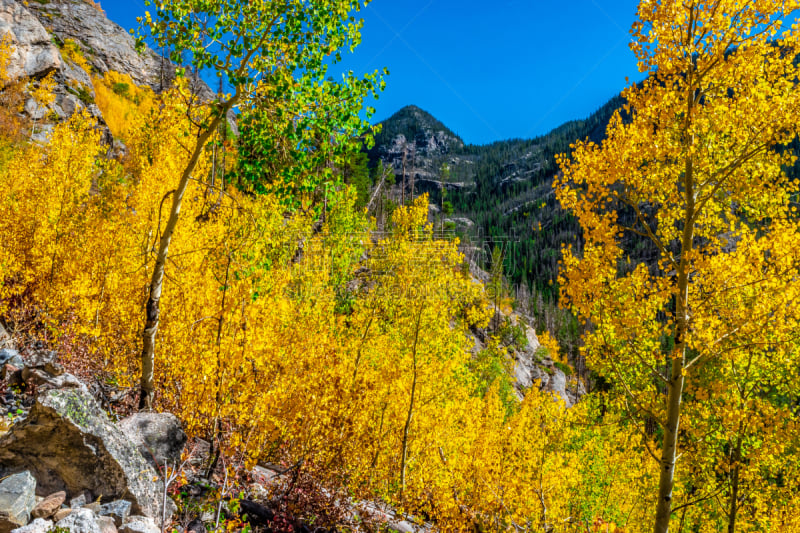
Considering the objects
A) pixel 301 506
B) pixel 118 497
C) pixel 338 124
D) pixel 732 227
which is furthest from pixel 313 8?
pixel 301 506

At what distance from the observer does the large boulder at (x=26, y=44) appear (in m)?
24.6

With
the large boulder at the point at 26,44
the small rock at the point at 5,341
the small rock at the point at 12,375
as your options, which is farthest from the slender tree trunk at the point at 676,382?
the large boulder at the point at 26,44

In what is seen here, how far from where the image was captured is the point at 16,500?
329cm

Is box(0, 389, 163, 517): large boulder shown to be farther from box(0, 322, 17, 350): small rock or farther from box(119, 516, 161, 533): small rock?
box(0, 322, 17, 350): small rock

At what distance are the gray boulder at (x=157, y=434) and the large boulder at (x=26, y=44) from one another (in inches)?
1198

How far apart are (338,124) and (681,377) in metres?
5.97

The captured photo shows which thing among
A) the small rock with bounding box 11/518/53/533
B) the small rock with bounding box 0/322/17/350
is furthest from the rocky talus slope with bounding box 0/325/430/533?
the small rock with bounding box 0/322/17/350

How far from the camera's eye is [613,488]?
17.9 metres

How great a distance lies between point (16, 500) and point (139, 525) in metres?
1.00

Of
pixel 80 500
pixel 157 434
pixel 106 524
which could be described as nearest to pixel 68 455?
pixel 80 500

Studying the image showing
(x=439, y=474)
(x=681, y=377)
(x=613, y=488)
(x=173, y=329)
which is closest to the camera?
(x=681, y=377)

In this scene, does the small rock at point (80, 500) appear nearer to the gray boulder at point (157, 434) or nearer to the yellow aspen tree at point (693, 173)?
the gray boulder at point (157, 434)

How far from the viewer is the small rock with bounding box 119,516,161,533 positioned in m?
3.52

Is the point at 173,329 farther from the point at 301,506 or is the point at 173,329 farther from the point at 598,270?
the point at 598,270
